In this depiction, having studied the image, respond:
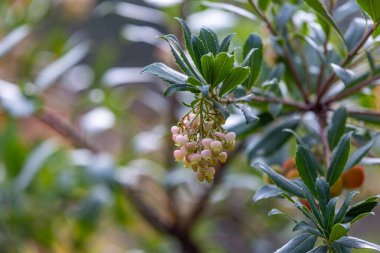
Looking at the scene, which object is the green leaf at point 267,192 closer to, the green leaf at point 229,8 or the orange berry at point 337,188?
the orange berry at point 337,188

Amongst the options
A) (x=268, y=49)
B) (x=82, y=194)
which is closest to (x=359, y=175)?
(x=268, y=49)

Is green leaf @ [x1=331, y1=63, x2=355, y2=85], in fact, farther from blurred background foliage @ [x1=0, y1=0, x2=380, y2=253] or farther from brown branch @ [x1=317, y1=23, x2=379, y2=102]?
blurred background foliage @ [x1=0, y1=0, x2=380, y2=253]

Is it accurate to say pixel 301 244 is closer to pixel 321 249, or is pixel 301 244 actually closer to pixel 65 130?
pixel 321 249

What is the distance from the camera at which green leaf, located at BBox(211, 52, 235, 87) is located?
42 centimetres

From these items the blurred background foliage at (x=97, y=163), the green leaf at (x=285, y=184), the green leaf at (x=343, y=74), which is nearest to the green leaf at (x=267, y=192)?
the green leaf at (x=285, y=184)

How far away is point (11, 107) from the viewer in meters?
0.97

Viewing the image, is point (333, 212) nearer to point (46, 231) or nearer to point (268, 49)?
point (268, 49)

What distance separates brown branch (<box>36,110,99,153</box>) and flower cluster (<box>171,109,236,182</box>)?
2.36ft

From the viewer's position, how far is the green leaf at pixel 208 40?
1.51 feet

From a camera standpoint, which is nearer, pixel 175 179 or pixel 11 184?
pixel 175 179

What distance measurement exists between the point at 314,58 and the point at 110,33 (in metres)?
1.47

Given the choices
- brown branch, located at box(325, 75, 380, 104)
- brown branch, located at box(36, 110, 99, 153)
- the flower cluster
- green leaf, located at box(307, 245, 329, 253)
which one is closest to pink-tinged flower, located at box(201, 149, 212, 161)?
the flower cluster

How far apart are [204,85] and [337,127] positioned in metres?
0.21

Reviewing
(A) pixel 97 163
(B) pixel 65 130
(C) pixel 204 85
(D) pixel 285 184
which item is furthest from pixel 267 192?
(B) pixel 65 130
